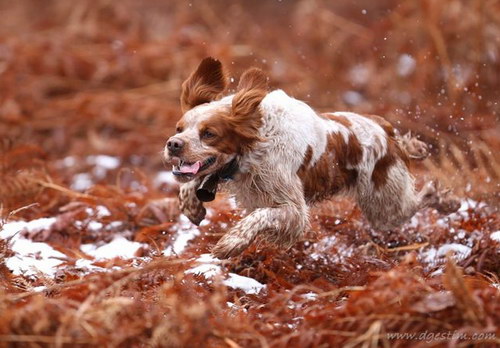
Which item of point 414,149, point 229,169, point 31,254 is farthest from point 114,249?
point 414,149

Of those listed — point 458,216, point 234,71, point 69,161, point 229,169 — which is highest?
point 229,169

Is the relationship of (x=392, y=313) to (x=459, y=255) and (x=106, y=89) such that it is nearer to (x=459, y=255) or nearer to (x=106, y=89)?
(x=459, y=255)

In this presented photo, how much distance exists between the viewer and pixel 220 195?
6.52m

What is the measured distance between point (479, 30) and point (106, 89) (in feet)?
15.8

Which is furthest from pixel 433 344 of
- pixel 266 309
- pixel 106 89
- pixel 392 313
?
pixel 106 89

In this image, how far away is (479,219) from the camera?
18.8 feet

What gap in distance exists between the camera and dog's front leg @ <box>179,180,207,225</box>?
4766mm

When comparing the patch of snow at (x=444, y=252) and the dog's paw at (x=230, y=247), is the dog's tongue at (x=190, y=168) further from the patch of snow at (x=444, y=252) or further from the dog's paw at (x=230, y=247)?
the patch of snow at (x=444, y=252)

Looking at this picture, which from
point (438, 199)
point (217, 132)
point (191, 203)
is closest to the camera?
point (217, 132)

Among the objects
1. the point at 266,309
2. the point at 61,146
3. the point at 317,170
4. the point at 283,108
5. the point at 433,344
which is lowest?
the point at 61,146

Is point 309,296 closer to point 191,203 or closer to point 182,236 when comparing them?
point 191,203

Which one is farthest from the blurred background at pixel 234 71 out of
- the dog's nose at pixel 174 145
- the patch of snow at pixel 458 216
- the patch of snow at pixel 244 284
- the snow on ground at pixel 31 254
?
the dog's nose at pixel 174 145

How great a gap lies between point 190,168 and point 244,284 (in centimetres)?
92

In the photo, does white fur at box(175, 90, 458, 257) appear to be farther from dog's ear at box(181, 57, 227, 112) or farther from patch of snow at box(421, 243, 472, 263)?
patch of snow at box(421, 243, 472, 263)
